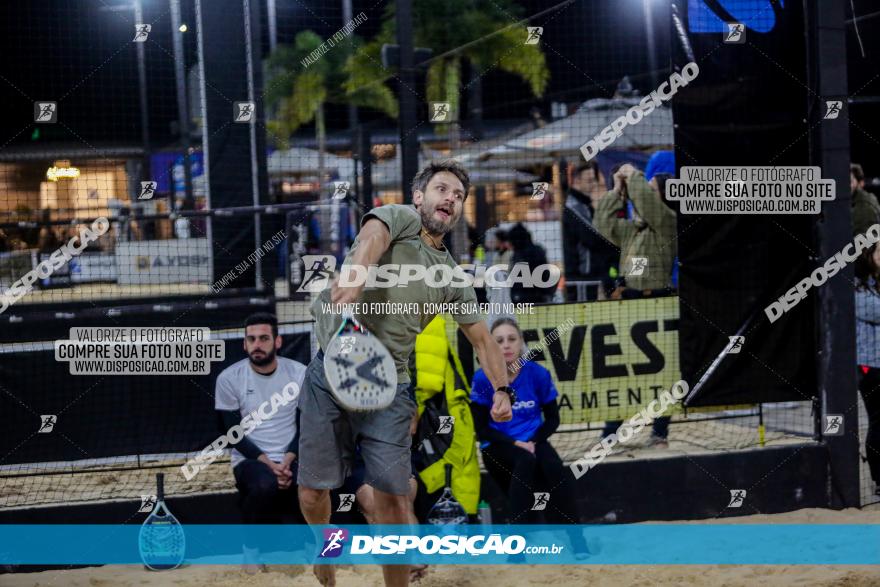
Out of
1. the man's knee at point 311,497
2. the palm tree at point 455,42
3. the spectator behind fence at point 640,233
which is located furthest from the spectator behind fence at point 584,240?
the palm tree at point 455,42

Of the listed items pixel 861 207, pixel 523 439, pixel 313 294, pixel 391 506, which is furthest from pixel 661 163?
pixel 391 506

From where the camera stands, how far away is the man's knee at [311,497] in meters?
4.49

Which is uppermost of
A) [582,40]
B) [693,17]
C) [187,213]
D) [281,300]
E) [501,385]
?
[582,40]

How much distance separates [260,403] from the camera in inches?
226

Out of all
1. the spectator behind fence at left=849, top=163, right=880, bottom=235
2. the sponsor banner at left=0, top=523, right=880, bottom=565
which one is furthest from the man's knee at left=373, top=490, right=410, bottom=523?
the spectator behind fence at left=849, top=163, right=880, bottom=235

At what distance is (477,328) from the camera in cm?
463

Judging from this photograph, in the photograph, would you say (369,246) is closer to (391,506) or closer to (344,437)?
(344,437)

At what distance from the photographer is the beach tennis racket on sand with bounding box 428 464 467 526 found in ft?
18.4

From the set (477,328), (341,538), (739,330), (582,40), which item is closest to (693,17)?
(739,330)

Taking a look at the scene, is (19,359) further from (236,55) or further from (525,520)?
(525,520)

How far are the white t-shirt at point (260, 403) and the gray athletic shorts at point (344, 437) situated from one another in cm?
128

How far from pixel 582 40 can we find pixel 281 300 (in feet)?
34.5

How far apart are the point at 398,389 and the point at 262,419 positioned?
156 centimetres

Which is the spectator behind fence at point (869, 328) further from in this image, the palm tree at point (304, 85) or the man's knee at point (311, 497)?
the palm tree at point (304, 85)
